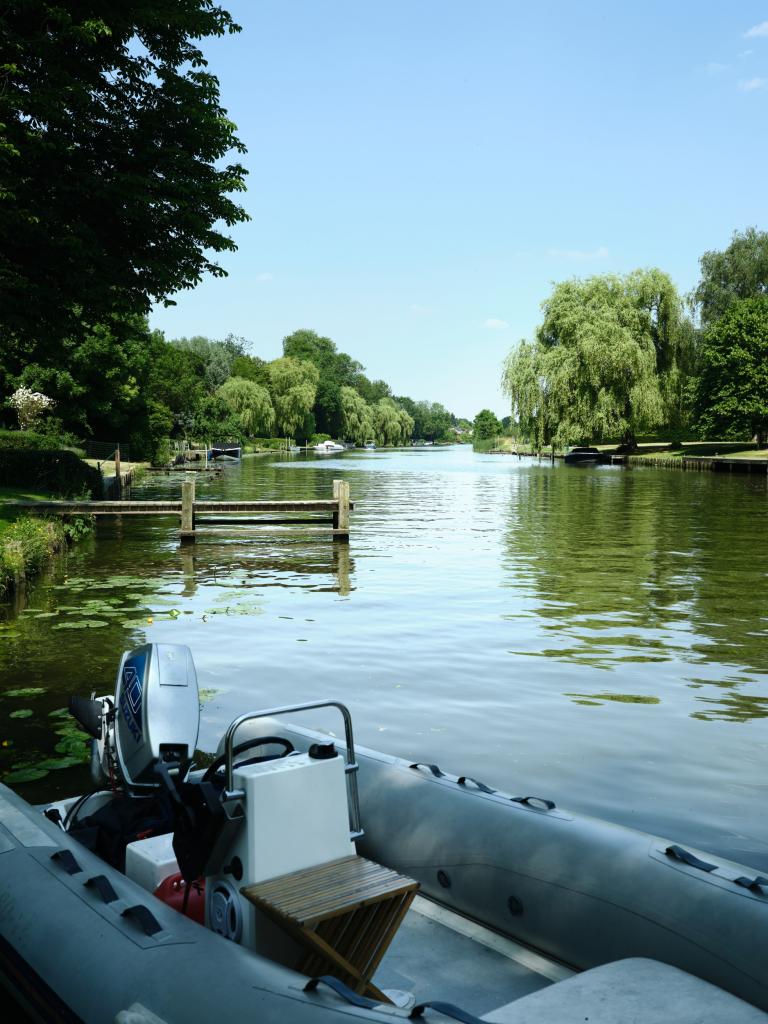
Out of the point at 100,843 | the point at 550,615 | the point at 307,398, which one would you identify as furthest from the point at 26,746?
the point at 307,398

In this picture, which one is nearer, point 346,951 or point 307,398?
point 346,951

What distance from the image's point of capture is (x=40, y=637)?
34.8 ft

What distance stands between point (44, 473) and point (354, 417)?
90.9 meters

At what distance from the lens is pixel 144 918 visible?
117 inches

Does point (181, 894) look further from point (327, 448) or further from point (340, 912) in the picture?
point (327, 448)

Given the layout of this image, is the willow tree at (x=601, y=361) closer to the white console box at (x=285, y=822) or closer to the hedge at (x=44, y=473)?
the hedge at (x=44, y=473)

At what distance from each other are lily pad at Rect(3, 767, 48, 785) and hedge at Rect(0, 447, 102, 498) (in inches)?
711

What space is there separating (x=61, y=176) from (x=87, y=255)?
1.30 m

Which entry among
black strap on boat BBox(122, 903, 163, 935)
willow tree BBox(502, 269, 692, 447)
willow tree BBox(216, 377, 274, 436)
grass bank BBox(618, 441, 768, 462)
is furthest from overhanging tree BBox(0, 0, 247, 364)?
willow tree BBox(216, 377, 274, 436)

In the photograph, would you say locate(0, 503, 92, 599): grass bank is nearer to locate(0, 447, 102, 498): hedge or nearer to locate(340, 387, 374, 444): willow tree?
locate(0, 447, 102, 498): hedge

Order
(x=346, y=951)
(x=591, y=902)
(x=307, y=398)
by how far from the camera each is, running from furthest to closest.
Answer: (x=307, y=398)
(x=591, y=902)
(x=346, y=951)

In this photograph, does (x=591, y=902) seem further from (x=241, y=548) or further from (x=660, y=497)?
(x=660, y=497)

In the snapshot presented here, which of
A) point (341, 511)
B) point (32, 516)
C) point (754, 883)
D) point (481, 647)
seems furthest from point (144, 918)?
point (341, 511)

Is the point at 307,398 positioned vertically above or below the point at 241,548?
above
